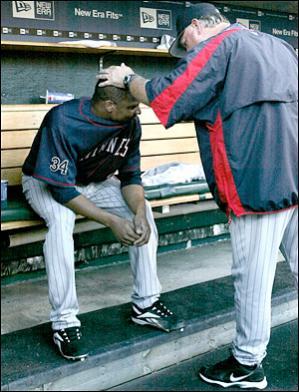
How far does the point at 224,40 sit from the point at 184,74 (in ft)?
0.61

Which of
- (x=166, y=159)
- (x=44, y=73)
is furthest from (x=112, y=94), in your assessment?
(x=166, y=159)

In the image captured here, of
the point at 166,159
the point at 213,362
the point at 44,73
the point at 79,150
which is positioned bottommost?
the point at 213,362

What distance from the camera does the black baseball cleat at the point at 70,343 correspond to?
2.29 metres

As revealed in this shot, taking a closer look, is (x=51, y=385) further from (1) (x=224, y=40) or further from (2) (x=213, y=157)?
(1) (x=224, y=40)

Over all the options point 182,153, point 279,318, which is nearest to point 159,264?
point 182,153

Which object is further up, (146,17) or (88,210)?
(146,17)

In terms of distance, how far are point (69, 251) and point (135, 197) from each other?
0.46 metres

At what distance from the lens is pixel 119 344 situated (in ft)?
7.99

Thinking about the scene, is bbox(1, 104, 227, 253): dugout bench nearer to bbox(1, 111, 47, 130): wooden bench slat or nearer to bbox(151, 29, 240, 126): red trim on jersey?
bbox(1, 111, 47, 130): wooden bench slat

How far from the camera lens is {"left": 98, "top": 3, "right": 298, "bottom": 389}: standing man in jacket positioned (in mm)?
2078

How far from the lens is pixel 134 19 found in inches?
163

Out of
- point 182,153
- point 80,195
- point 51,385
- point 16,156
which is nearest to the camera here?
point 51,385

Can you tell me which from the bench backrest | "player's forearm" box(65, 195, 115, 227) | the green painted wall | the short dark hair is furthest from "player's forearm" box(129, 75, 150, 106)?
the green painted wall

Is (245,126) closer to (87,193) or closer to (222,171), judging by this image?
(222,171)
